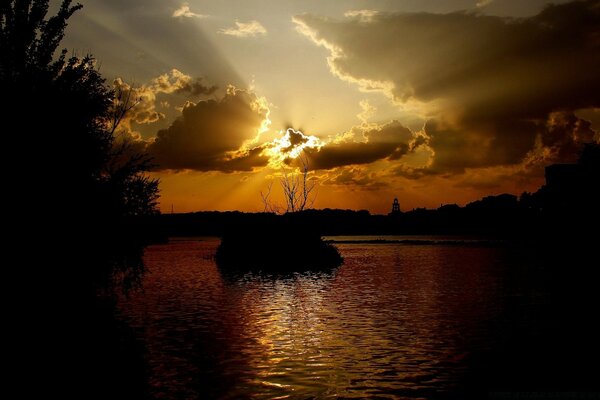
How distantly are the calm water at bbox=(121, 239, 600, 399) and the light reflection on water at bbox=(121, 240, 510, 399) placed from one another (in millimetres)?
48

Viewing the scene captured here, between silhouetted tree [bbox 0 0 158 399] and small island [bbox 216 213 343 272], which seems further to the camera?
small island [bbox 216 213 343 272]

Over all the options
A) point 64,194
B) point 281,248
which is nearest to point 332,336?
point 64,194

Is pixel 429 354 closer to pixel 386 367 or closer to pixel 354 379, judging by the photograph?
pixel 386 367

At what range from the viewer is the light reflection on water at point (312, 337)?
14.3 metres

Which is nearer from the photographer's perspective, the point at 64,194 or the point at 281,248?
Result: the point at 64,194

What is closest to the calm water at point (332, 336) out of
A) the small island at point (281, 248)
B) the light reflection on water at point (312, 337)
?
the light reflection on water at point (312, 337)

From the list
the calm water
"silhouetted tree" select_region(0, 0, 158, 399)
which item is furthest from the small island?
"silhouetted tree" select_region(0, 0, 158, 399)

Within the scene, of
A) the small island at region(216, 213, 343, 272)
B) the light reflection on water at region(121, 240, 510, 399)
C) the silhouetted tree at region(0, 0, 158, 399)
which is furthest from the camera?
the small island at region(216, 213, 343, 272)

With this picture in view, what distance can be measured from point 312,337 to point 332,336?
2.45 feet

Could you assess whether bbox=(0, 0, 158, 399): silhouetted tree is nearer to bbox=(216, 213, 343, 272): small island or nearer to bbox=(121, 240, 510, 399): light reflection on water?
bbox=(121, 240, 510, 399): light reflection on water

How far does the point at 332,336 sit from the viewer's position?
67.9ft

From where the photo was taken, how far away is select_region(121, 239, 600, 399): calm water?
14363mm

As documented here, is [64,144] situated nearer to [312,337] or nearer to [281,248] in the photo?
[312,337]

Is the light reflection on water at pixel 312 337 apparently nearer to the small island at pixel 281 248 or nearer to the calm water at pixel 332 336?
the calm water at pixel 332 336
